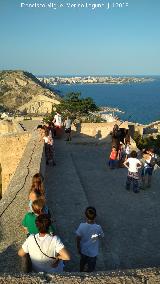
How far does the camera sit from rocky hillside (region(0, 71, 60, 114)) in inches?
3679

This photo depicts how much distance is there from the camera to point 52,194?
10.4 meters

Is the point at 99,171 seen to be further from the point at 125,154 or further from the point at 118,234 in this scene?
the point at 118,234

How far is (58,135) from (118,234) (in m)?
10.4

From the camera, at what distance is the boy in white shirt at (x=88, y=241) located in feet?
20.4

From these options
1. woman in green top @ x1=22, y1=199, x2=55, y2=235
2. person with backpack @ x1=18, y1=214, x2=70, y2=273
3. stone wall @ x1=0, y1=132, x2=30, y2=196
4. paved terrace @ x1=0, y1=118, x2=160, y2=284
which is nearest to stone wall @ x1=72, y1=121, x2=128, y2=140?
stone wall @ x1=0, y1=132, x2=30, y2=196

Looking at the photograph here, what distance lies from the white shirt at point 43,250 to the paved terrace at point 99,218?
351 mm

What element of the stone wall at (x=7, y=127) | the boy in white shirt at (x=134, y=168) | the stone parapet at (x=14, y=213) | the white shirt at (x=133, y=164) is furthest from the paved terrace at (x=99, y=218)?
the stone wall at (x=7, y=127)

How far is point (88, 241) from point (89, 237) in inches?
2.8

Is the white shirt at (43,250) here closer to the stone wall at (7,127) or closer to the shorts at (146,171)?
the shorts at (146,171)

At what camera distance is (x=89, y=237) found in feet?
20.5

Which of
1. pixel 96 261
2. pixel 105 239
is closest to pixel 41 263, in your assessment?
pixel 96 261

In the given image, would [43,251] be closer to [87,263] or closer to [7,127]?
[87,263]

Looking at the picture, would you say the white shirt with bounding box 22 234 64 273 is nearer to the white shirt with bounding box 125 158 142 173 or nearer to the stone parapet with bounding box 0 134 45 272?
the stone parapet with bounding box 0 134 45 272

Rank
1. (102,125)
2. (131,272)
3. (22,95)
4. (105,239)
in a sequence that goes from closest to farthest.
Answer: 1. (131,272)
2. (105,239)
3. (102,125)
4. (22,95)
